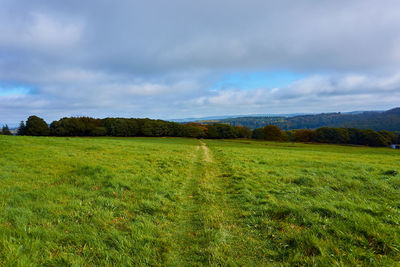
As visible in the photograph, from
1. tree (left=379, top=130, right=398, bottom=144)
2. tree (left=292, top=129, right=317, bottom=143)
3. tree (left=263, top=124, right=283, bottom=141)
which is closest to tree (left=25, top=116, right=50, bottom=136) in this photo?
tree (left=263, top=124, right=283, bottom=141)

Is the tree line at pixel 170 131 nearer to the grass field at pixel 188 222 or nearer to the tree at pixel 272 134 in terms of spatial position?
the tree at pixel 272 134

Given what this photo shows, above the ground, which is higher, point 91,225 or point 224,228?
point 91,225

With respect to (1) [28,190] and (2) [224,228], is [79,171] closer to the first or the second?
(1) [28,190]

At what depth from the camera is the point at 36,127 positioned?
6962 centimetres

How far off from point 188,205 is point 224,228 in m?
2.12

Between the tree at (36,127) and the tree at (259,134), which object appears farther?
the tree at (259,134)

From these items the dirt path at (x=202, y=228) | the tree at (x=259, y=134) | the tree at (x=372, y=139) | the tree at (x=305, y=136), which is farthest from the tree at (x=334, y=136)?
the dirt path at (x=202, y=228)

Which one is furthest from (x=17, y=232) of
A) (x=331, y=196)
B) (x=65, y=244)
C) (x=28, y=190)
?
(x=331, y=196)

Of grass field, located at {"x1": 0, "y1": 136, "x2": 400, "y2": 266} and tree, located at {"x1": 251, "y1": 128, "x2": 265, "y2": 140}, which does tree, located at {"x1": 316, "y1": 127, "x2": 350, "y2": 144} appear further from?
grass field, located at {"x1": 0, "y1": 136, "x2": 400, "y2": 266}

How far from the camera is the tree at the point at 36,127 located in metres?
69.3

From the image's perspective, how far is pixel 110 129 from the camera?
3246 inches

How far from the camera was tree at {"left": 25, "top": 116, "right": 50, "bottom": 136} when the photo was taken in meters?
69.3

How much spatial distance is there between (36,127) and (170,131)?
55.6 meters

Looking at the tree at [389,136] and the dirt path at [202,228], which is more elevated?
the dirt path at [202,228]
